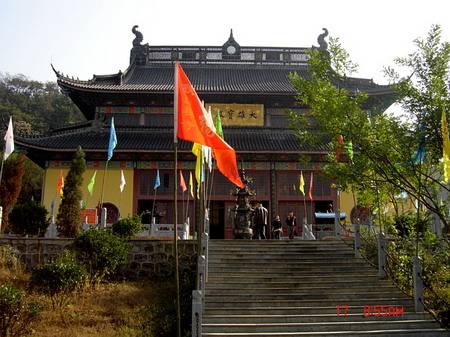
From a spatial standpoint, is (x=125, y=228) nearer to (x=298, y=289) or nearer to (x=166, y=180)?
(x=298, y=289)

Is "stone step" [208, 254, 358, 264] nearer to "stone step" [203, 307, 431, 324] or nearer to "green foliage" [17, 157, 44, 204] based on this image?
"stone step" [203, 307, 431, 324]

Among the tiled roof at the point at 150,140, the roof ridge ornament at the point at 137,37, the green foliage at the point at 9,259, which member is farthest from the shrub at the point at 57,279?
the roof ridge ornament at the point at 137,37

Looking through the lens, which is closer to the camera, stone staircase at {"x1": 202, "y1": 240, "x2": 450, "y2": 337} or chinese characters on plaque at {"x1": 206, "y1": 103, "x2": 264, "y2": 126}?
stone staircase at {"x1": 202, "y1": 240, "x2": 450, "y2": 337}

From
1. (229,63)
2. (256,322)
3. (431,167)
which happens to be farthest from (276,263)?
(229,63)

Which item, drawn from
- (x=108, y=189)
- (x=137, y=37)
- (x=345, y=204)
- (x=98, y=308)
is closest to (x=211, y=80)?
(x=137, y=37)

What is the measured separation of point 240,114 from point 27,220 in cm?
1241

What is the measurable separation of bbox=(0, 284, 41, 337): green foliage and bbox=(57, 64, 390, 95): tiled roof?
15.5 m

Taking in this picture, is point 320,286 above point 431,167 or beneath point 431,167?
beneath

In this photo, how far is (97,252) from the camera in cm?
1121

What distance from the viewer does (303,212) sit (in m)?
21.4

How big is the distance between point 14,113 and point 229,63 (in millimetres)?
34123

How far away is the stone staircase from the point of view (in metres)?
8.88

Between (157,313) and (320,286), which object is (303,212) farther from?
(157,313)
